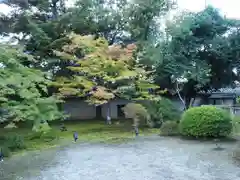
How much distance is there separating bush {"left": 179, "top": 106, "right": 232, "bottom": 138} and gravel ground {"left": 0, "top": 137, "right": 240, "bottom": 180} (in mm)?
758

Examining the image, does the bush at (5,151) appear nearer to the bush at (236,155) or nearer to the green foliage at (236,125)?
the bush at (236,155)

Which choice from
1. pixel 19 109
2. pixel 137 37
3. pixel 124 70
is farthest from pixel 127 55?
pixel 19 109

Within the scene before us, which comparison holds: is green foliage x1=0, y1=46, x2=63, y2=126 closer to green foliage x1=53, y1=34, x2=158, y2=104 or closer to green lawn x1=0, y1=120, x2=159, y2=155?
green lawn x1=0, y1=120, x2=159, y2=155

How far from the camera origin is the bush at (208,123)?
35.9 feet

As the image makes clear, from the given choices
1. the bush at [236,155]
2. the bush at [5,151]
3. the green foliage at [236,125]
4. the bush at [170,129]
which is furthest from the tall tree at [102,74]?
the bush at [236,155]

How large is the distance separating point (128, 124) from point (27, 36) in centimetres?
757

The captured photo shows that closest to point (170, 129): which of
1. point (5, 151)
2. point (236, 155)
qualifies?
point (236, 155)

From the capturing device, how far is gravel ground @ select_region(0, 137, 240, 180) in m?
6.45

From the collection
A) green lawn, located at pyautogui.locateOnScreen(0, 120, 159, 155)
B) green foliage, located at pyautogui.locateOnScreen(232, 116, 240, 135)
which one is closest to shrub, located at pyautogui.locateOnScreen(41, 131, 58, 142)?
green lawn, located at pyautogui.locateOnScreen(0, 120, 159, 155)

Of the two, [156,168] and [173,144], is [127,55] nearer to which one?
[173,144]

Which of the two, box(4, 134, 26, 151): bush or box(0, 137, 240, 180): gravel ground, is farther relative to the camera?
box(4, 134, 26, 151): bush

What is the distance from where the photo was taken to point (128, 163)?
25.0ft

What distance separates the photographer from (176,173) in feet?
21.5

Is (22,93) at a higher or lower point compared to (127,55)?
lower
